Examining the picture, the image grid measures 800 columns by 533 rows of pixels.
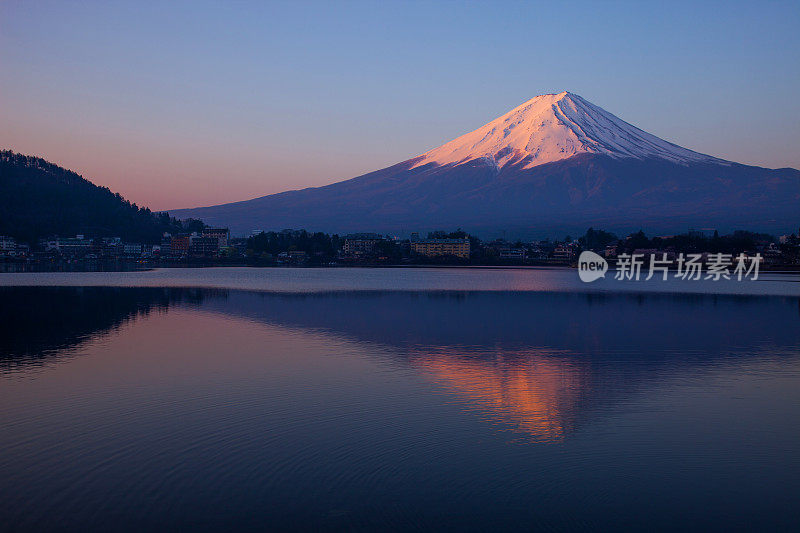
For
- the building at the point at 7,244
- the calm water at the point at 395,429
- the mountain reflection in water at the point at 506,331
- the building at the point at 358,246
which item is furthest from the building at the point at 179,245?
the calm water at the point at 395,429

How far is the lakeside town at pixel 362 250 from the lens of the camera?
98312 mm

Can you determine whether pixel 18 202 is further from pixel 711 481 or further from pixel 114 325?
pixel 711 481

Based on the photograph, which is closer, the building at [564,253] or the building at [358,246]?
the building at [564,253]

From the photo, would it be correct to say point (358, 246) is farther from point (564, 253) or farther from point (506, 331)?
point (506, 331)

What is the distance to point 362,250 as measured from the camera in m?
119

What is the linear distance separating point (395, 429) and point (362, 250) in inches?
4334

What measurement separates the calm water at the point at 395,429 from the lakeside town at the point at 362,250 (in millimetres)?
81085

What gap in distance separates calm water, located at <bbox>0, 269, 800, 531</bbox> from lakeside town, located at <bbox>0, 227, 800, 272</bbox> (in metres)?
81.1

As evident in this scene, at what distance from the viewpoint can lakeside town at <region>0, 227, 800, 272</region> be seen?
9831 centimetres

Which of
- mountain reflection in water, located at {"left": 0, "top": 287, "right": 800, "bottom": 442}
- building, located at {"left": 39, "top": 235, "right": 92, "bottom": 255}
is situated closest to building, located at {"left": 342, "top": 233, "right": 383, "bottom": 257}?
building, located at {"left": 39, "top": 235, "right": 92, "bottom": 255}

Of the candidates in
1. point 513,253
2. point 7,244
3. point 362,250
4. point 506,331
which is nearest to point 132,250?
point 7,244

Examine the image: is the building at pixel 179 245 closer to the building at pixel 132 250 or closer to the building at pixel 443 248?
the building at pixel 132 250

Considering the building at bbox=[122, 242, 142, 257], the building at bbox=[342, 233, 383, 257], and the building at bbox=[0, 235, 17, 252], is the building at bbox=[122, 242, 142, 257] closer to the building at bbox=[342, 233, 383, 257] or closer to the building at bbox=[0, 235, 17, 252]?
the building at bbox=[0, 235, 17, 252]

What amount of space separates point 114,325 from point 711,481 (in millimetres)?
19139
